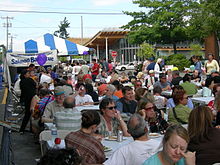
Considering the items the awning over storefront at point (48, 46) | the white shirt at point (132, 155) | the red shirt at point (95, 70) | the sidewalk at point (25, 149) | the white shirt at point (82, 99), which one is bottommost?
the sidewalk at point (25, 149)

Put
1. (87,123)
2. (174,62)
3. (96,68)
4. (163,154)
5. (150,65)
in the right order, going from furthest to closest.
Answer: (174,62), (96,68), (150,65), (87,123), (163,154)

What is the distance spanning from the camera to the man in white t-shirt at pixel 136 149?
169 inches

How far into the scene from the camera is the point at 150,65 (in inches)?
757

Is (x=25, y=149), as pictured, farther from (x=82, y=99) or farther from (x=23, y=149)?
(x=82, y=99)

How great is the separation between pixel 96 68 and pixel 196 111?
1875cm

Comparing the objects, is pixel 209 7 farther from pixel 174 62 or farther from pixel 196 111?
pixel 196 111

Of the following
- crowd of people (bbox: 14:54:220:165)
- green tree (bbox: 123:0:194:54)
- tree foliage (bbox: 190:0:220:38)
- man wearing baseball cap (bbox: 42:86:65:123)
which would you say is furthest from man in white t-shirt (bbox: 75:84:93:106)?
green tree (bbox: 123:0:194:54)

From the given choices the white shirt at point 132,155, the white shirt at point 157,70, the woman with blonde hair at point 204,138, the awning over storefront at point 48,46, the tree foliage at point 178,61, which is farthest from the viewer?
the tree foliage at point 178,61

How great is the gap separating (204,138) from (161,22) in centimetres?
4477

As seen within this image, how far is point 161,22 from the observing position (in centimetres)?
4862

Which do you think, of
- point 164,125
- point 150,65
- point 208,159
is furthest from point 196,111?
point 150,65

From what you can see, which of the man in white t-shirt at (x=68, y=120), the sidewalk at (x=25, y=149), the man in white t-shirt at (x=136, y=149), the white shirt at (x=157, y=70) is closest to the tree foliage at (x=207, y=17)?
the white shirt at (x=157, y=70)

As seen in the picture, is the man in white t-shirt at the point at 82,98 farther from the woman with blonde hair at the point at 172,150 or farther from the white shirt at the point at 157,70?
the white shirt at the point at 157,70

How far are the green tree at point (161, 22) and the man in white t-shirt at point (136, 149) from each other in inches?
1631
